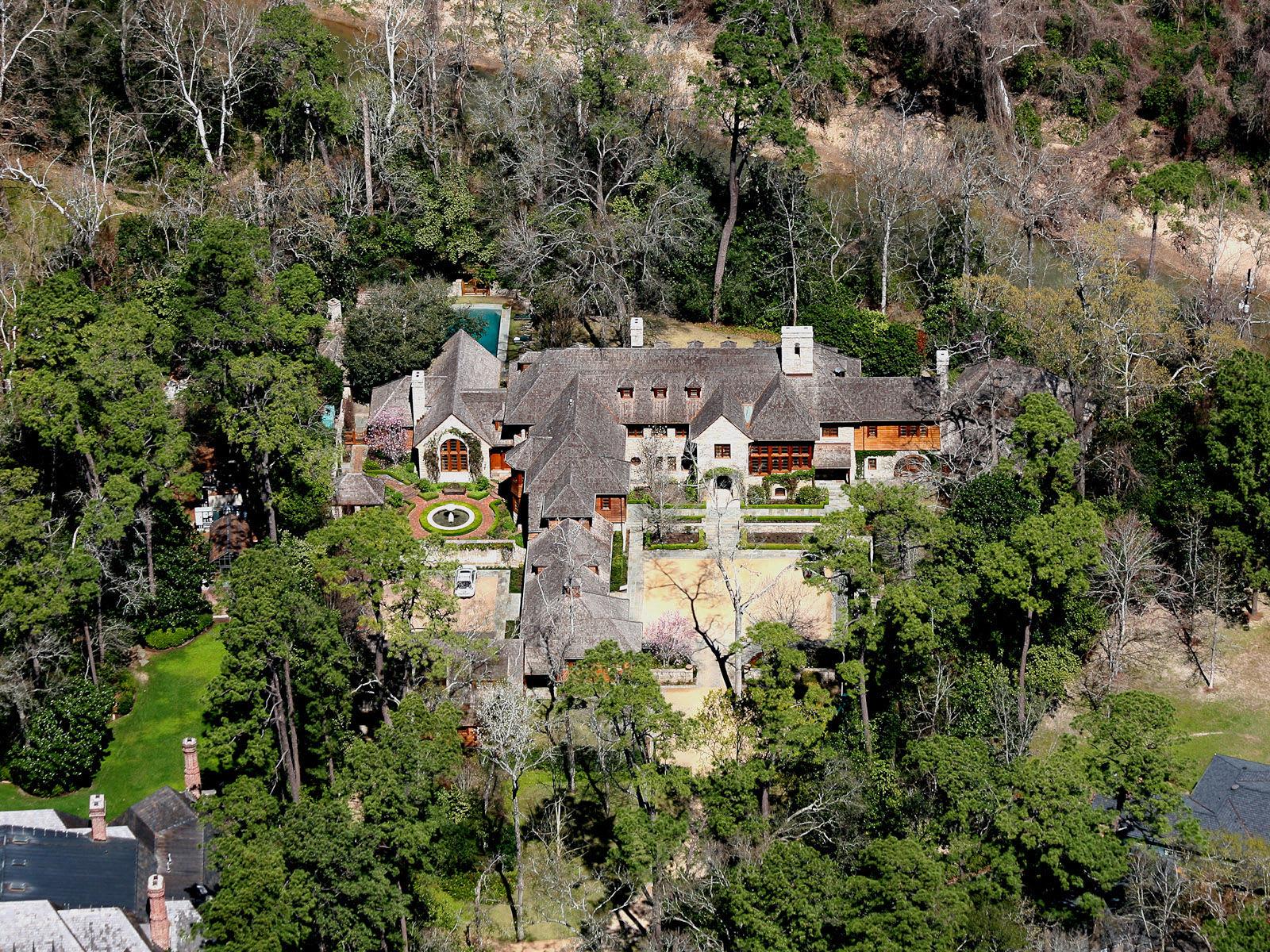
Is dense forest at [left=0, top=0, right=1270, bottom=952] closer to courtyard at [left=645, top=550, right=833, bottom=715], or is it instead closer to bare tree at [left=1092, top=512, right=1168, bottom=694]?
bare tree at [left=1092, top=512, right=1168, bottom=694]

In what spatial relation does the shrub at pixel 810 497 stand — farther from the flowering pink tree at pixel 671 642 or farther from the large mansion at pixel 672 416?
the flowering pink tree at pixel 671 642

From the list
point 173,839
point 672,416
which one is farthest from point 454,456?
point 173,839

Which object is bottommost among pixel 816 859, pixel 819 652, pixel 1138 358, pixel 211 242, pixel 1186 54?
pixel 816 859

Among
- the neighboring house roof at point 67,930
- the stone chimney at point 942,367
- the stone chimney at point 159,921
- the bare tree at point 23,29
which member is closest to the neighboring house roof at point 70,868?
the stone chimney at point 159,921

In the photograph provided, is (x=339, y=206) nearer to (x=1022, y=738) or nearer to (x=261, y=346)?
(x=261, y=346)

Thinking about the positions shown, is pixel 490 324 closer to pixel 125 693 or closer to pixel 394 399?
pixel 394 399

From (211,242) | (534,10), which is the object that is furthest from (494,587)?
(534,10)
